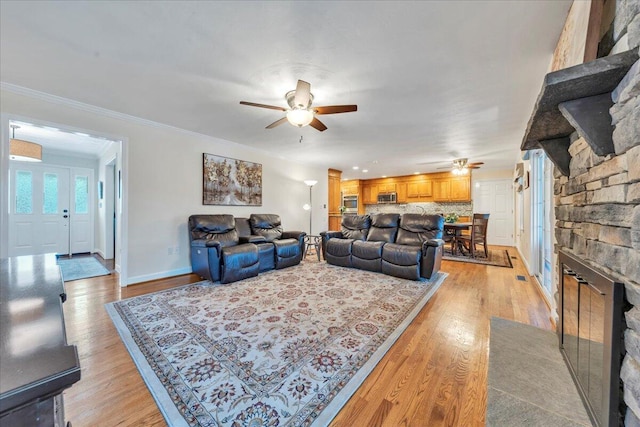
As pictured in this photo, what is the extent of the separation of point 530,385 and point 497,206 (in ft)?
24.1

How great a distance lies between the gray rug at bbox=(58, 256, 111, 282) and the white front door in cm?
936

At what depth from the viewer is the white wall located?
9.28 ft

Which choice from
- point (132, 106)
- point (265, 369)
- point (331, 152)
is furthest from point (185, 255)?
point (331, 152)

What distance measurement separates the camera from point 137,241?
11.6 feet

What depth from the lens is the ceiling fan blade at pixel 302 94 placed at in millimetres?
2161

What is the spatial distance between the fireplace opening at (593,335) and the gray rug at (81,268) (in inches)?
218

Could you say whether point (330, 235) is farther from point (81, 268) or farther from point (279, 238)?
point (81, 268)

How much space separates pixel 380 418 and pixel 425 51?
101 inches

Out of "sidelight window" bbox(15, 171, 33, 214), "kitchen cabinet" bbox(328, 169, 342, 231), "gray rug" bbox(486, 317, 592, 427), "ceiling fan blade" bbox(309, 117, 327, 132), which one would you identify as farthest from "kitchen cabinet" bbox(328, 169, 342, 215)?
"sidelight window" bbox(15, 171, 33, 214)

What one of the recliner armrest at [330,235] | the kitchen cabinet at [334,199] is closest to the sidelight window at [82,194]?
the recliner armrest at [330,235]

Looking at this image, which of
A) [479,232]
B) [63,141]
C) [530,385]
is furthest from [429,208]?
[63,141]

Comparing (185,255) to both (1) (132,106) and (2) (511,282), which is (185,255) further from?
(2) (511,282)

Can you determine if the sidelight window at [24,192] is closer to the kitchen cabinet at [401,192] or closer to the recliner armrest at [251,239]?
the recliner armrest at [251,239]

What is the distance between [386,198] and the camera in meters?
8.63
